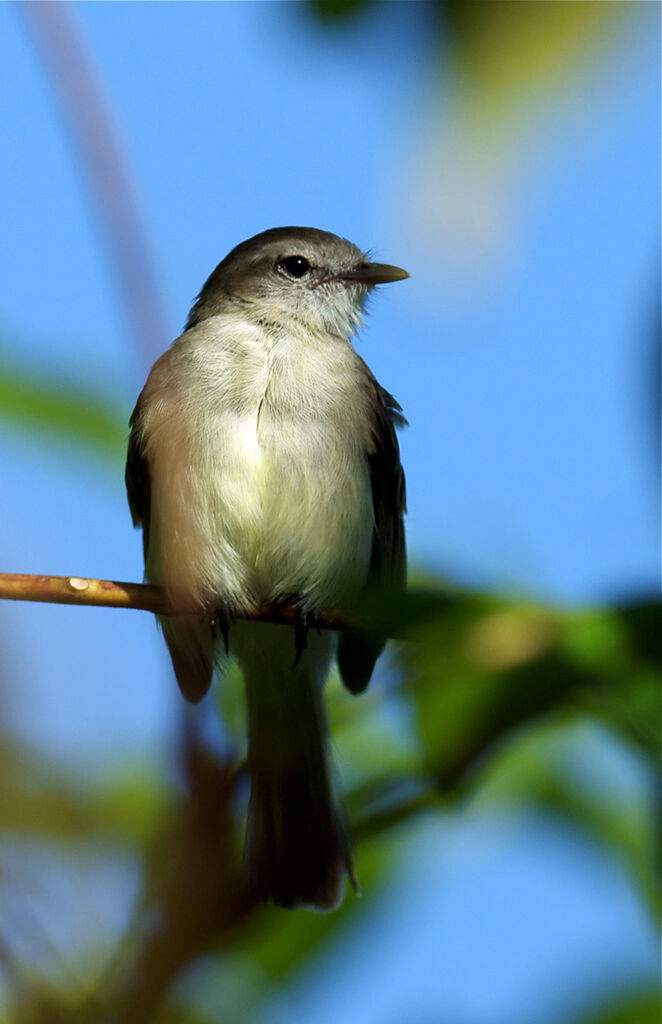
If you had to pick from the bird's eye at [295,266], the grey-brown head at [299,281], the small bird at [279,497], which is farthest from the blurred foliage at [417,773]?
→ the bird's eye at [295,266]

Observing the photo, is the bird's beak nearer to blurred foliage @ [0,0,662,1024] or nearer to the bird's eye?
the bird's eye

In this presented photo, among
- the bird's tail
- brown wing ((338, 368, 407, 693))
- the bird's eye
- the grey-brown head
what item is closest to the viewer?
the bird's tail

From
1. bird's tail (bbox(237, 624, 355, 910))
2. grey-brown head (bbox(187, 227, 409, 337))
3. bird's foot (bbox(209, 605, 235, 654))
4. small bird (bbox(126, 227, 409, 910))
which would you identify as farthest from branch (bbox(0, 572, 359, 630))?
grey-brown head (bbox(187, 227, 409, 337))

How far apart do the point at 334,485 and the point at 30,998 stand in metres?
3.81

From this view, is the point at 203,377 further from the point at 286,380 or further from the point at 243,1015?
the point at 243,1015

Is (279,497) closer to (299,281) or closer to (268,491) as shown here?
(268,491)

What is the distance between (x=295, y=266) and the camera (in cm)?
564

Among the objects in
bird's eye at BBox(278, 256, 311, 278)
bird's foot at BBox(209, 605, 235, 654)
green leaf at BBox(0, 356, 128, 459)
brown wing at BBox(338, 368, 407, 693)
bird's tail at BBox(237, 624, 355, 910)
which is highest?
green leaf at BBox(0, 356, 128, 459)

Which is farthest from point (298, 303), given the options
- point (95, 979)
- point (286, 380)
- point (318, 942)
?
point (95, 979)

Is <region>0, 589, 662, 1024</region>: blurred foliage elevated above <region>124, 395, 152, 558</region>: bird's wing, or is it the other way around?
<region>0, 589, 662, 1024</region>: blurred foliage

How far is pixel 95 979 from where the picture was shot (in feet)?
3.78

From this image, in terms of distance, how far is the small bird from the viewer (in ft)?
14.5

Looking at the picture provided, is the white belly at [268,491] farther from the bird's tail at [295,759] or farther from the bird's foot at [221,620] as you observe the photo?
the bird's tail at [295,759]

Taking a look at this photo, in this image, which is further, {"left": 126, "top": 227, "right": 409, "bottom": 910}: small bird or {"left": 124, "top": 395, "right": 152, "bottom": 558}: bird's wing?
{"left": 124, "top": 395, "right": 152, "bottom": 558}: bird's wing
